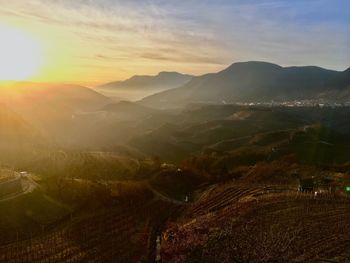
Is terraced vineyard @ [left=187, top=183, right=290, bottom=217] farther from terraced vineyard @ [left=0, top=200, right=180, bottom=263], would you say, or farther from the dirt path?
the dirt path

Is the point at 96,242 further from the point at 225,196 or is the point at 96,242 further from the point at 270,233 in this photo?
the point at 225,196

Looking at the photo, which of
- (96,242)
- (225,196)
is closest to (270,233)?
(96,242)

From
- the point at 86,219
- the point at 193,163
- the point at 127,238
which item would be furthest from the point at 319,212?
the point at 193,163

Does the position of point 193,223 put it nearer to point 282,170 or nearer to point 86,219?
point 86,219

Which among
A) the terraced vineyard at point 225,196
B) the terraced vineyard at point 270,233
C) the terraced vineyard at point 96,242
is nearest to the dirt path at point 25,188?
the terraced vineyard at point 96,242

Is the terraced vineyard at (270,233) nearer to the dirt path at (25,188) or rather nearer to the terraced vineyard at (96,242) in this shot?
the terraced vineyard at (96,242)

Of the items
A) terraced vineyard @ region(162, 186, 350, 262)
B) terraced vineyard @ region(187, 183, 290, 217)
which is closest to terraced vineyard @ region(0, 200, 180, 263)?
terraced vineyard @ region(162, 186, 350, 262)

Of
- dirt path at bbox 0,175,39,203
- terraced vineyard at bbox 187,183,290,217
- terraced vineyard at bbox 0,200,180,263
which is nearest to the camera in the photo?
terraced vineyard at bbox 0,200,180,263
